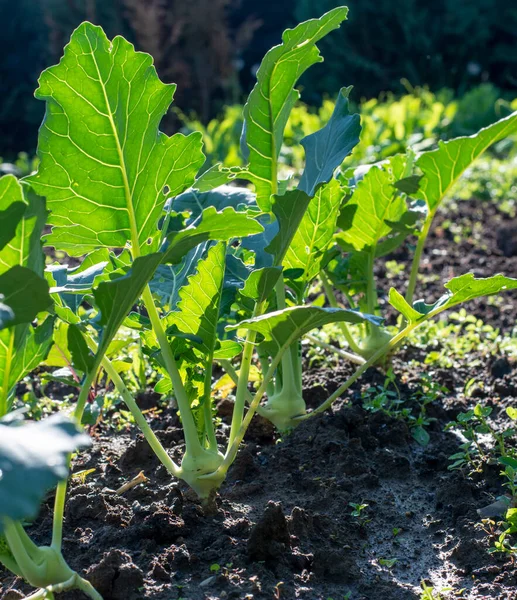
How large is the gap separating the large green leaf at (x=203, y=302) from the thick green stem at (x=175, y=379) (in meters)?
0.06

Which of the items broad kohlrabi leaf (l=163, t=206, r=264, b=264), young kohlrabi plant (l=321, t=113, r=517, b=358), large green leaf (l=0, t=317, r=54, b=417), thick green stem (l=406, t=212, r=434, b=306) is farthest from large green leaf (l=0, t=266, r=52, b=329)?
thick green stem (l=406, t=212, r=434, b=306)

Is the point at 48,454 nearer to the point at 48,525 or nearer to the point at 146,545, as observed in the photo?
the point at 146,545

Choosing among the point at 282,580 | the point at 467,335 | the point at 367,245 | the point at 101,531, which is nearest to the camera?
the point at 282,580

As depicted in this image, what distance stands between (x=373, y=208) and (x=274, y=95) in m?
0.69

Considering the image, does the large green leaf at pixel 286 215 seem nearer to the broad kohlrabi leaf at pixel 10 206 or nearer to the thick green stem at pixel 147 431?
the thick green stem at pixel 147 431

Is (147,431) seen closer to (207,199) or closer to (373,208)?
(207,199)

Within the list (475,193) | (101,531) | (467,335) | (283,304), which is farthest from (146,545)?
(475,193)

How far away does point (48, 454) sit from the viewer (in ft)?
3.34

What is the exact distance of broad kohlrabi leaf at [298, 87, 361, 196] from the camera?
5.99 ft

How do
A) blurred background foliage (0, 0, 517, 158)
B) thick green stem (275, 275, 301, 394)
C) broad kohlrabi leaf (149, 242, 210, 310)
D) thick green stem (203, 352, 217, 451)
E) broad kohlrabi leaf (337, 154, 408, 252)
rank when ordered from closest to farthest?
thick green stem (203, 352, 217, 451), broad kohlrabi leaf (149, 242, 210, 310), thick green stem (275, 275, 301, 394), broad kohlrabi leaf (337, 154, 408, 252), blurred background foliage (0, 0, 517, 158)

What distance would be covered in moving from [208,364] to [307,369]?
1125 mm

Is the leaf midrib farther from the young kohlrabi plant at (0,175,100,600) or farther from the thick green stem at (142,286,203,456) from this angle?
the young kohlrabi plant at (0,175,100,600)

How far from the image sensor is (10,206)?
1.27m

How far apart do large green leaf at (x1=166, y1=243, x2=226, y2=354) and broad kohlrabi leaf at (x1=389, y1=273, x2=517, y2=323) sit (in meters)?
0.39
